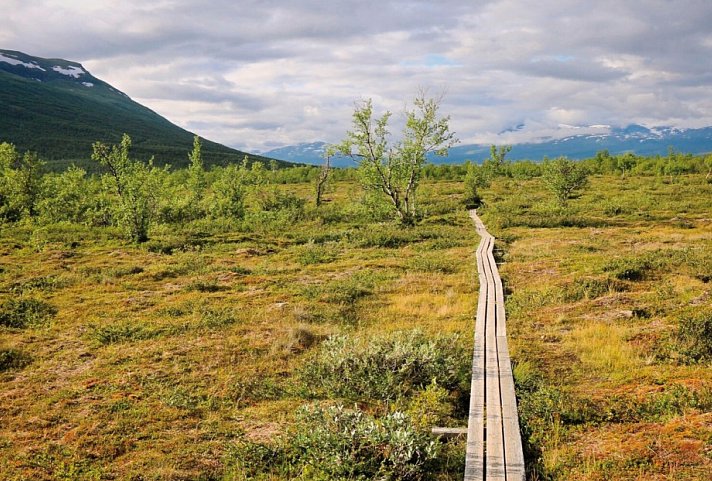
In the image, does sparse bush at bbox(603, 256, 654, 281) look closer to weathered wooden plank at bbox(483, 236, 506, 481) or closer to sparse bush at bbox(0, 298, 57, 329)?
weathered wooden plank at bbox(483, 236, 506, 481)

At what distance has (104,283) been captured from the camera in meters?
25.8

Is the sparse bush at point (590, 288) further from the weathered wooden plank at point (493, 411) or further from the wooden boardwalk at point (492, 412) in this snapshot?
the weathered wooden plank at point (493, 411)

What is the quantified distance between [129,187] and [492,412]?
3574 cm

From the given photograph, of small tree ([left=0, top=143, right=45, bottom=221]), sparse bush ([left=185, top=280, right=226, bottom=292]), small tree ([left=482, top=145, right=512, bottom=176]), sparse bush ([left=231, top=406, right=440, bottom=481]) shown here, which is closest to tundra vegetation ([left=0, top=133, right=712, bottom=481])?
sparse bush ([left=231, top=406, right=440, bottom=481])

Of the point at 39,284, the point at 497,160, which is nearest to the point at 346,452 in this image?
the point at 39,284

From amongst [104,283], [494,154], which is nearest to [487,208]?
[104,283]

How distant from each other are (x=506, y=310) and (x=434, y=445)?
35.6ft

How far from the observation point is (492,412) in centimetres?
1045

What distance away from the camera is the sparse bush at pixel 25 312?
18.7m

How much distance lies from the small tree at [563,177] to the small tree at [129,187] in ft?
134

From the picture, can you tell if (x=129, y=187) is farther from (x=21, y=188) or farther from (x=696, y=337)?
(x=696, y=337)

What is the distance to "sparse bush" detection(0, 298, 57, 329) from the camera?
1873 cm

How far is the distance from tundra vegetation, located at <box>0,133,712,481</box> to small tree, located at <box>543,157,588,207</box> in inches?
616

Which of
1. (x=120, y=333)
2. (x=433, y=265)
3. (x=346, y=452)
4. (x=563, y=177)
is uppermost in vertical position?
(x=563, y=177)
